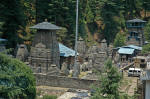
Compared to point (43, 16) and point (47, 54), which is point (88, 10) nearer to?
point (43, 16)

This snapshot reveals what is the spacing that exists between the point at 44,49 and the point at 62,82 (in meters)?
7.86

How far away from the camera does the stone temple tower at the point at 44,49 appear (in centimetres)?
3341

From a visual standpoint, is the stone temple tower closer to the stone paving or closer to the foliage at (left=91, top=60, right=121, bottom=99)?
the stone paving

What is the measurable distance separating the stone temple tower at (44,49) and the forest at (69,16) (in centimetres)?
608

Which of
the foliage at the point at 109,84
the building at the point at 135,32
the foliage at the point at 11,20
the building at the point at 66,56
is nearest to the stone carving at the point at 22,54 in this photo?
the building at the point at 66,56

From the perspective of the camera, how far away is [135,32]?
58.8 m

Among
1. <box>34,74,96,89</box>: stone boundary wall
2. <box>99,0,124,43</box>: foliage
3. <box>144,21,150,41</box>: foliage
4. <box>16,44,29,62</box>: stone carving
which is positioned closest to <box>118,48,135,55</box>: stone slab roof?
<box>144,21,150,41</box>: foliage

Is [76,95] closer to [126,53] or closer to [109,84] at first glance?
[109,84]

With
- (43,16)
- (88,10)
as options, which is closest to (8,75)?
(43,16)

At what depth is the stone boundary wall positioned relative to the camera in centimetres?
2662

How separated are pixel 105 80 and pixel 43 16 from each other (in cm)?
4040

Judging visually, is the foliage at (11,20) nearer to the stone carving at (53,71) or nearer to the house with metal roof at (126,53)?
the stone carving at (53,71)

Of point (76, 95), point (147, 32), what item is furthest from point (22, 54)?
point (147, 32)

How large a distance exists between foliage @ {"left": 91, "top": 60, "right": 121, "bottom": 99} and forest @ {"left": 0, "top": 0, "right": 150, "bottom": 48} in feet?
80.7
